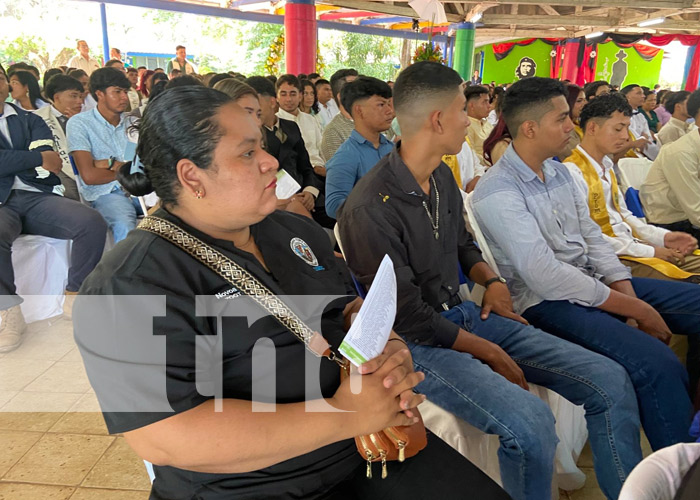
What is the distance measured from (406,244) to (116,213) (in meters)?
2.48

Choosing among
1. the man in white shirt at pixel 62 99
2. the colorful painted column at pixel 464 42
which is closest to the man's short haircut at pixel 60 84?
the man in white shirt at pixel 62 99

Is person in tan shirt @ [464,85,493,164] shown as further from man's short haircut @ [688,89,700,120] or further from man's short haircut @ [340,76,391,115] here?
man's short haircut @ [340,76,391,115]

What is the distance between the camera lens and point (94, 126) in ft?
11.3

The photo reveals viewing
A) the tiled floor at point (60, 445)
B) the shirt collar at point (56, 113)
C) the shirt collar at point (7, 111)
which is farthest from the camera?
the shirt collar at point (56, 113)

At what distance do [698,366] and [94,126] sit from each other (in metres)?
3.67

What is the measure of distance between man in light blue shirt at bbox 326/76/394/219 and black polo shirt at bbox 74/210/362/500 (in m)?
1.70

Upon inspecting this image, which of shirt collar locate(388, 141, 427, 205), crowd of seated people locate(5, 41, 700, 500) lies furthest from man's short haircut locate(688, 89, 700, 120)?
shirt collar locate(388, 141, 427, 205)

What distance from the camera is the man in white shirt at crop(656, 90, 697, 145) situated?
17.1 feet

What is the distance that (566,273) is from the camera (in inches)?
75.7

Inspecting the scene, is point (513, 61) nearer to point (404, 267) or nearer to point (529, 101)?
point (529, 101)

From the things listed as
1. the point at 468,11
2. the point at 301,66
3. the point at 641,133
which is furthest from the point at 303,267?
the point at 468,11

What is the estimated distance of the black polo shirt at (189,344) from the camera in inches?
36.1

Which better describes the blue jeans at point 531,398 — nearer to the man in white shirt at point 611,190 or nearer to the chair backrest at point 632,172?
the man in white shirt at point 611,190

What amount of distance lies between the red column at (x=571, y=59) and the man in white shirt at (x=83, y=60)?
56.1 feet
